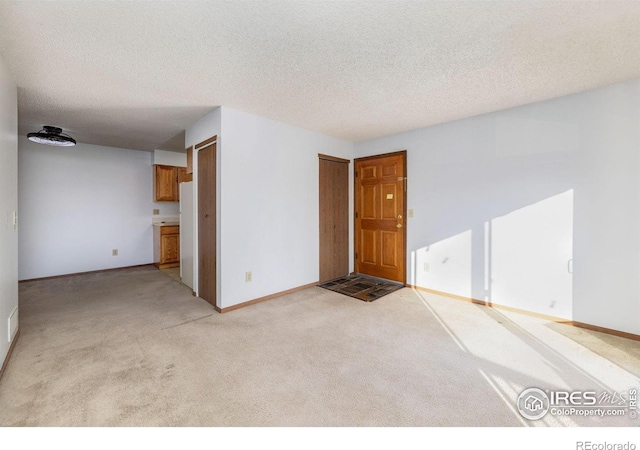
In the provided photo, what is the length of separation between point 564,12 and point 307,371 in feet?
9.45

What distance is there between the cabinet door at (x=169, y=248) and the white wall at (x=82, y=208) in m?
0.56

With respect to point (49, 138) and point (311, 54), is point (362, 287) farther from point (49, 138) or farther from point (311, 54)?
point (49, 138)

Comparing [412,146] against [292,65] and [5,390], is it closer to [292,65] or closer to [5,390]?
[292,65]

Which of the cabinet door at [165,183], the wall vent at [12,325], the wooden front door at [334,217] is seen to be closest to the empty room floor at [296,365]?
the wall vent at [12,325]

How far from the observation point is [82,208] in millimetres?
5027

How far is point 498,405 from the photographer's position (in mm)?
1712

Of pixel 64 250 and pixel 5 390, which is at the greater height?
pixel 64 250

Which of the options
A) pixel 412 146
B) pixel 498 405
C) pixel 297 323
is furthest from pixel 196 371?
pixel 412 146

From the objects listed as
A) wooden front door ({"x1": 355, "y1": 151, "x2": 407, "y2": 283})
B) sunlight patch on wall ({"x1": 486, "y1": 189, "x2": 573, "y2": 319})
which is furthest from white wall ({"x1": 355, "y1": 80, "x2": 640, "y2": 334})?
wooden front door ({"x1": 355, "y1": 151, "x2": 407, "y2": 283})

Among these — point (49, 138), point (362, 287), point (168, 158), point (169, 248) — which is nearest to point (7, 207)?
point (49, 138)

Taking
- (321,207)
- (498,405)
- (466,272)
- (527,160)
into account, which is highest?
(527,160)

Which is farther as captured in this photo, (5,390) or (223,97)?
(223,97)

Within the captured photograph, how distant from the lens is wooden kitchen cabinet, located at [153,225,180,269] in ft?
17.9

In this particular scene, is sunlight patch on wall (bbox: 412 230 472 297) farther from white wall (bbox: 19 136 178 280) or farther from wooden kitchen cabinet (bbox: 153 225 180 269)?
white wall (bbox: 19 136 178 280)
